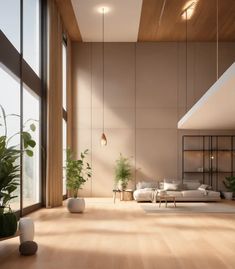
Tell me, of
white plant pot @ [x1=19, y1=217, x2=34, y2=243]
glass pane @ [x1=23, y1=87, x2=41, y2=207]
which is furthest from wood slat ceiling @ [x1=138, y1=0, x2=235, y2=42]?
white plant pot @ [x1=19, y1=217, x2=34, y2=243]

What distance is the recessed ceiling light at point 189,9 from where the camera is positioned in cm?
1084

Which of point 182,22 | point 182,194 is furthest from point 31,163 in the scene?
point 182,22

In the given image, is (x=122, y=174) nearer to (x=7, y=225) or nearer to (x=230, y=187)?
(x=230, y=187)

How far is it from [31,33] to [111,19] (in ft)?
11.0

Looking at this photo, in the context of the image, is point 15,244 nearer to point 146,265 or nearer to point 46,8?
point 146,265

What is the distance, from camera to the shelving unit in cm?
1424

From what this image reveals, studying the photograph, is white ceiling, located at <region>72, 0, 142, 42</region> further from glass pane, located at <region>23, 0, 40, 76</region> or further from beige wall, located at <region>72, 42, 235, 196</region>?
glass pane, located at <region>23, 0, 40, 76</region>

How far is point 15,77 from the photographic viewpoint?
307 inches

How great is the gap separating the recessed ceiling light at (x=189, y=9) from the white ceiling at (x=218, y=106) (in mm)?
2729

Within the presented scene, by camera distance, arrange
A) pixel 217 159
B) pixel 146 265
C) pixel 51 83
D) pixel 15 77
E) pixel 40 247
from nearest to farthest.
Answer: pixel 146 265 → pixel 40 247 → pixel 15 77 → pixel 51 83 → pixel 217 159

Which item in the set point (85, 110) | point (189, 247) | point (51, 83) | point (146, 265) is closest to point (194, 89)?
point (85, 110)

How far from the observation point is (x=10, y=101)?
25.4 ft

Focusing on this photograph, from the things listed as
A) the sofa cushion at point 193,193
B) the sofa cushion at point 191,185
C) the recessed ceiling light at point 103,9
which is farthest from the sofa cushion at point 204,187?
the recessed ceiling light at point 103,9

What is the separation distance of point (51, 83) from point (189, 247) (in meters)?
6.25
